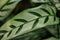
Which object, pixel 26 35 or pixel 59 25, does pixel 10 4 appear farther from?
pixel 59 25

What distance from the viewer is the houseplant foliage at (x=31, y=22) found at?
1.10 m

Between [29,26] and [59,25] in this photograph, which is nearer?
[29,26]

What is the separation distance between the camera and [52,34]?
49.6 inches

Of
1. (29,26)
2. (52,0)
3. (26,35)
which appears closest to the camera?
(29,26)

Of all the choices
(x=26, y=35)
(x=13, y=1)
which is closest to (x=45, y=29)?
(x=26, y=35)

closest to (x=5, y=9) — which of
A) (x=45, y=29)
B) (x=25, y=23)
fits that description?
(x=25, y=23)

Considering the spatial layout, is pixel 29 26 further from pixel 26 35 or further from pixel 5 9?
pixel 5 9

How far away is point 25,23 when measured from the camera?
3.68 ft

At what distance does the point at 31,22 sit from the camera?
1126 millimetres

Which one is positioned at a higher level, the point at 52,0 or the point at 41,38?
the point at 52,0

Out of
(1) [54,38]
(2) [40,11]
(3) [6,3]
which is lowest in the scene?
(1) [54,38]

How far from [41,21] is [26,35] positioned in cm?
15

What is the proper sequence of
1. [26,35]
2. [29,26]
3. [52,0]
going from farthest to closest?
[52,0], [26,35], [29,26]

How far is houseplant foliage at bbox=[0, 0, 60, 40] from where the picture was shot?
110 centimetres
